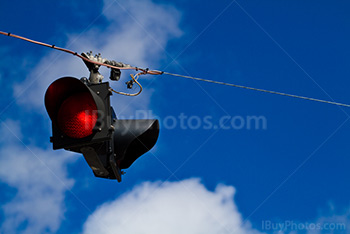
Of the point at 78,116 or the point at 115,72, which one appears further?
the point at 115,72

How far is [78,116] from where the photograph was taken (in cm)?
288

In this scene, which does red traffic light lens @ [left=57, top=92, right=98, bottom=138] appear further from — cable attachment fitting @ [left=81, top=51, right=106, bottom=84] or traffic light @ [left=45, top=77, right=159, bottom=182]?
cable attachment fitting @ [left=81, top=51, right=106, bottom=84]

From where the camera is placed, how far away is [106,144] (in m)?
3.01

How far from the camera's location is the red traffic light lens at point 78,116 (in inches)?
111

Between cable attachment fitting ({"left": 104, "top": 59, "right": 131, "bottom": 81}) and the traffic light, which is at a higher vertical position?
cable attachment fitting ({"left": 104, "top": 59, "right": 131, "bottom": 81})

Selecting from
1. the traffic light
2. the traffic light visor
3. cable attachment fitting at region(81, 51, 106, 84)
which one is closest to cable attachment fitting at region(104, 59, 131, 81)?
cable attachment fitting at region(81, 51, 106, 84)

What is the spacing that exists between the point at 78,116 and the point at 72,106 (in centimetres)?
9

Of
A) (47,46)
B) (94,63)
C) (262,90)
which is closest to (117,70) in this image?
(94,63)

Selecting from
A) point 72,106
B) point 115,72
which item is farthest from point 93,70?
point 72,106

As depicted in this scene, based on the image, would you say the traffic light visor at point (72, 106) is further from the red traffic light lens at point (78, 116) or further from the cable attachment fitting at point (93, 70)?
the cable attachment fitting at point (93, 70)

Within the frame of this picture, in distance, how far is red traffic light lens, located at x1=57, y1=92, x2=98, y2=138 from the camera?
9.28 feet

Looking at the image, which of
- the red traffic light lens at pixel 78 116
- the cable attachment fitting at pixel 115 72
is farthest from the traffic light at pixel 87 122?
the cable attachment fitting at pixel 115 72

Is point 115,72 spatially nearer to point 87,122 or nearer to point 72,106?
point 72,106

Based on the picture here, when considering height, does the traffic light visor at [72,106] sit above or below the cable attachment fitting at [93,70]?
below
